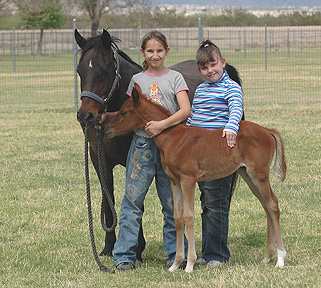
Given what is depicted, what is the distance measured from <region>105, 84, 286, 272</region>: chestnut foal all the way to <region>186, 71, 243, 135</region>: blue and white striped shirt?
0.16 meters

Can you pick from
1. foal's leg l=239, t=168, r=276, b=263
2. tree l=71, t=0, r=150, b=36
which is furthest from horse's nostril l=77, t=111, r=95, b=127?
tree l=71, t=0, r=150, b=36

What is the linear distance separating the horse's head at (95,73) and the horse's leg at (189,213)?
81 centimetres

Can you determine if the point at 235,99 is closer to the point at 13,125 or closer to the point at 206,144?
the point at 206,144

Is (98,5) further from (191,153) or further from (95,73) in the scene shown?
(191,153)

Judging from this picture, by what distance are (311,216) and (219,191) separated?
1.90 m

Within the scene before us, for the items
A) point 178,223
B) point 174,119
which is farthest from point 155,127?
point 178,223

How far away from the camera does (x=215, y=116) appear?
16.0ft

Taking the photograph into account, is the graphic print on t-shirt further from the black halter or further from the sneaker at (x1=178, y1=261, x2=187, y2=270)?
the sneaker at (x1=178, y1=261, x2=187, y2=270)

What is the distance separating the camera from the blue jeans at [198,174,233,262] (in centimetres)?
502

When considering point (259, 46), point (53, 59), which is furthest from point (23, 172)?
point (259, 46)

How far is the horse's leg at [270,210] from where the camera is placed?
15.6 feet

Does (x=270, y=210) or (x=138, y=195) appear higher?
(x=138, y=195)

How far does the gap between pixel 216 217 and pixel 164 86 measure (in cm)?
114

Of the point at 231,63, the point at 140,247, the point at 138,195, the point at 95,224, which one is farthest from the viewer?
the point at 231,63
